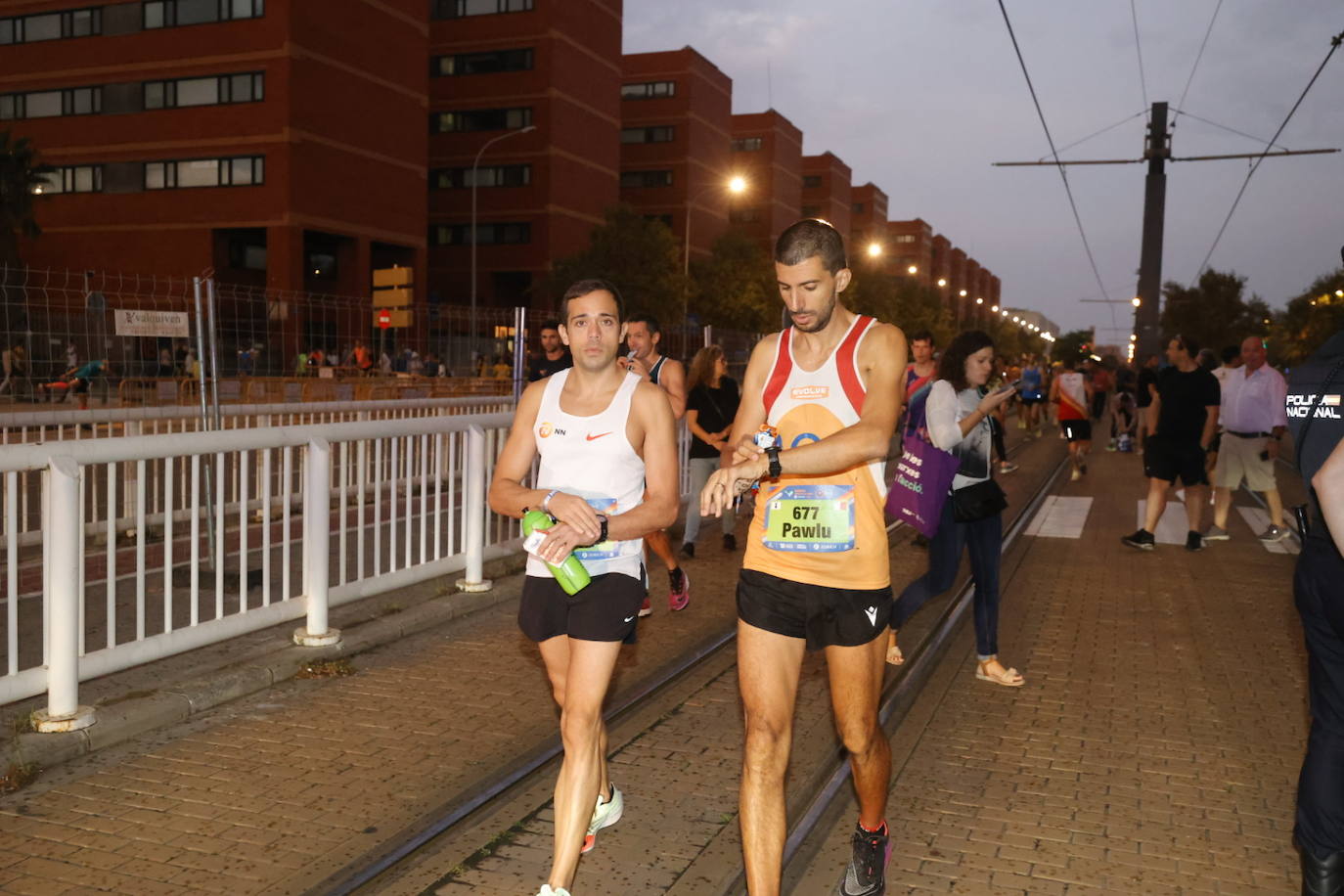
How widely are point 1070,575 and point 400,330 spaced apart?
46.0 ft

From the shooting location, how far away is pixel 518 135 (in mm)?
58062

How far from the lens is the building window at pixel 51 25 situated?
153ft

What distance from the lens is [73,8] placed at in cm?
4669

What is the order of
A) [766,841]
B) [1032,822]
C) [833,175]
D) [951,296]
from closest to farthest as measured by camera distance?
[766,841] < [1032,822] < [833,175] < [951,296]

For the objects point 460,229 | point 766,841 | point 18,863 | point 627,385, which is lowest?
point 18,863

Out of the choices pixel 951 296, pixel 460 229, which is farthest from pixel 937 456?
pixel 951 296

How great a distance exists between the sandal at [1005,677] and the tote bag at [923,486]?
3.79 feet

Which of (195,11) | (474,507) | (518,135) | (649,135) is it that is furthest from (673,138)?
(474,507)

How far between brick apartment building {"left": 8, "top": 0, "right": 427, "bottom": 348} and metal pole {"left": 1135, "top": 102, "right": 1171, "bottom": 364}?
95.4ft

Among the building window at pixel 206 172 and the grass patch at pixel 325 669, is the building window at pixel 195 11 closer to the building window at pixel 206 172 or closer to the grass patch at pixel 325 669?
the building window at pixel 206 172

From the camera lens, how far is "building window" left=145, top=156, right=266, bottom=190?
1729 inches

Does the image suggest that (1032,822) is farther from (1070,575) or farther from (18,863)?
(1070,575)

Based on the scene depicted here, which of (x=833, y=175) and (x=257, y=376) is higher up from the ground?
(x=833, y=175)

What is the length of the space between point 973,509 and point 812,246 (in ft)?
9.83
